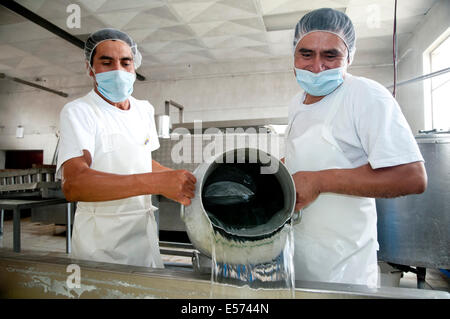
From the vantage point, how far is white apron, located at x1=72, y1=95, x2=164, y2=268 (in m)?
1.04

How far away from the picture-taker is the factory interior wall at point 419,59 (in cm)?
356

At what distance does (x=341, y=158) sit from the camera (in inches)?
34.8

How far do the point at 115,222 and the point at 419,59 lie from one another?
509 cm

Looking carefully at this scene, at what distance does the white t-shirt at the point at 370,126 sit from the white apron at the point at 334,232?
0.03 metres

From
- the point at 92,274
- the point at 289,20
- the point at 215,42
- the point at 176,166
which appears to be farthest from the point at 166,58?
the point at 92,274

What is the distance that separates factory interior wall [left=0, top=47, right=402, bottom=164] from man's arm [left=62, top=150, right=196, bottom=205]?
5.40m

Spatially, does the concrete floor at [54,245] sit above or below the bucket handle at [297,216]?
below

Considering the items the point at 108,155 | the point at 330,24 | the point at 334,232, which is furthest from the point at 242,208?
the point at 330,24

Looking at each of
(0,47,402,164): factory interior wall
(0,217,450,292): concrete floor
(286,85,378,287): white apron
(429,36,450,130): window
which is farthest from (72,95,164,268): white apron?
(0,47,402,164): factory interior wall

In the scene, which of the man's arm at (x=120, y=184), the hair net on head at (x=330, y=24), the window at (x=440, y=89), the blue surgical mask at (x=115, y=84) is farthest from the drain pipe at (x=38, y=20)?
the window at (x=440, y=89)

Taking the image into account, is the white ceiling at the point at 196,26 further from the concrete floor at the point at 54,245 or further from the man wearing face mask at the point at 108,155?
the concrete floor at the point at 54,245

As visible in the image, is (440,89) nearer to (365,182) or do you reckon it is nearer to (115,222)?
(365,182)

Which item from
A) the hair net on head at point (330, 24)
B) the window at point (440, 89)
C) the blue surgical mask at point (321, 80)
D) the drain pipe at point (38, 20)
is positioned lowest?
the blue surgical mask at point (321, 80)
